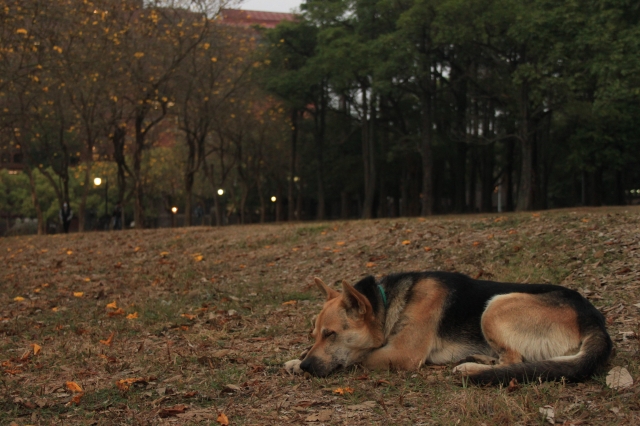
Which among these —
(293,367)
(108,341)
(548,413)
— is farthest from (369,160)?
(548,413)

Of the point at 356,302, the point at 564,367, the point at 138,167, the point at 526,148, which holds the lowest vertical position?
the point at 564,367

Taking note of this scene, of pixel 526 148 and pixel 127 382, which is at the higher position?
pixel 526 148

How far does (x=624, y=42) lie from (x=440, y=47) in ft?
43.7

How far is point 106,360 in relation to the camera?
26.1 feet

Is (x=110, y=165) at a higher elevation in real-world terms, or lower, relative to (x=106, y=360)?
higher

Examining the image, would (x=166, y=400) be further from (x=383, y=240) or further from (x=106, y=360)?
(x=383, y=240)

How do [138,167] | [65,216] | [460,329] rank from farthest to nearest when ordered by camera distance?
1. [65,216]
2. [138,167]
3. [460,329]

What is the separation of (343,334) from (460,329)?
1.14 metres

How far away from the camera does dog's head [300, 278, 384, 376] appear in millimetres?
6504

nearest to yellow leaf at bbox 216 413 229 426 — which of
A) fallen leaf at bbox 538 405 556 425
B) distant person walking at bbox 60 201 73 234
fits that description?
fallen leaf at bbox 538 405 556 425

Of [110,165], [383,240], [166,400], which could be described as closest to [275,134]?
[110,165]

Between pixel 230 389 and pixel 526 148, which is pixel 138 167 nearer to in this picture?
pixel 526 148

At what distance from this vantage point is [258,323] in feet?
33.0

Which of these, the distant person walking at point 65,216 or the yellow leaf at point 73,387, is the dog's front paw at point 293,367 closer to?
the yellow leaf at point 73,387
